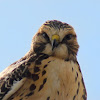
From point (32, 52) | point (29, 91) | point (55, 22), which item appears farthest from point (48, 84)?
point (55, 22)

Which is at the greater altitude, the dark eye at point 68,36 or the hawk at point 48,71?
the dark eye at point 68,36

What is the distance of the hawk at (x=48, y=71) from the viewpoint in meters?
6.58

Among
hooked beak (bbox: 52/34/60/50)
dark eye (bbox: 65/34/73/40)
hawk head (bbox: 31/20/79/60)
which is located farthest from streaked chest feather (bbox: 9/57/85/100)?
dark eye (bbox: 65/34/73/40)

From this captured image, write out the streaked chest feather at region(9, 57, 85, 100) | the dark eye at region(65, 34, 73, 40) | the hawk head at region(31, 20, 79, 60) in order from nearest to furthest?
the streaked chest feather at region(9, 57, 85, 100)
the hawk head at region(31, 20, 79, 60)
the dark eye at region(65, 34, 73, 40)

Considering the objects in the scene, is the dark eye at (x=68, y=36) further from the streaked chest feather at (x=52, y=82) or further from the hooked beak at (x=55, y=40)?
the streaked chest feather at (x=52, y=82)

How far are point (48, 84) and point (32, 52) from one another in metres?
0.84

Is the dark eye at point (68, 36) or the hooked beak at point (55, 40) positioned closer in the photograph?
the hooked beak at point (55, 40)

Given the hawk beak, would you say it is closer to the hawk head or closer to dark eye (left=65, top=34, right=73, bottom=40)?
the hawk head

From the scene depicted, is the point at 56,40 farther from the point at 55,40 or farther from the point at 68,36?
the point at 68,36

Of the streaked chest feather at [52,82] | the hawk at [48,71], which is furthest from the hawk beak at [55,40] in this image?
the streaked chest feather at [52,82]

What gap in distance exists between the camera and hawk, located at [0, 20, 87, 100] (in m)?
6.58

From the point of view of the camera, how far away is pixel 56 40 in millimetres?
6637

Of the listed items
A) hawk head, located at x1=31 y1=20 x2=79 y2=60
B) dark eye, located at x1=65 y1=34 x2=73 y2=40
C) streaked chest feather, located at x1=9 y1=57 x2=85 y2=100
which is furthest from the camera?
dark eye, located at x1=65 y1=34 x2=73 y2=40

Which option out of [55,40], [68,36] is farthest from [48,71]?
[68,36]
